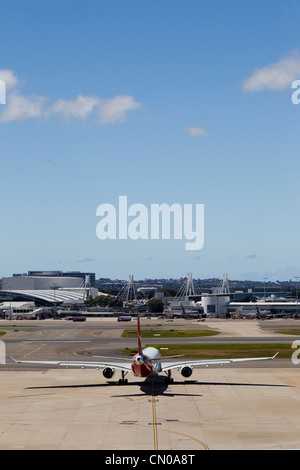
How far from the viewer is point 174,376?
79.2 metres

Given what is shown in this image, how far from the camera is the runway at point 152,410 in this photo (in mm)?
45978

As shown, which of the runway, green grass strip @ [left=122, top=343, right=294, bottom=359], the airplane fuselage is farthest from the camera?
green grass strip @ [left=122, top=343, right=294, bottom=359]

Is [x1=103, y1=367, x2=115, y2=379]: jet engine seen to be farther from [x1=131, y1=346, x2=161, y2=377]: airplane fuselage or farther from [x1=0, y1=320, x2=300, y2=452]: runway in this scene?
[x1=131, y1=346, x2=161, y2=377]: airplane fuselage

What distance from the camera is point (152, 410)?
189 feet

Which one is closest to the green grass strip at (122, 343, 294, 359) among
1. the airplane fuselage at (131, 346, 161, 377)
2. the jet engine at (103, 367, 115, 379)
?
the jet engine at (103, 367, 115, 379)

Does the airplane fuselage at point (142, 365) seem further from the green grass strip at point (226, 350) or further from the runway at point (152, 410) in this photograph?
the green grass strip at point (226, 350)

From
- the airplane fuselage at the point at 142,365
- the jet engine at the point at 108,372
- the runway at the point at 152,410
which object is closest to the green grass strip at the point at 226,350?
the runway at the point at 152,410

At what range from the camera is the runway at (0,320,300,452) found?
46.0m
